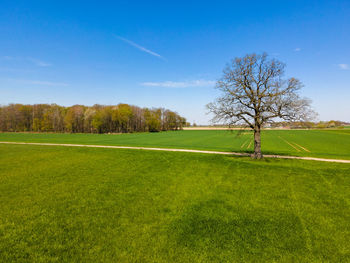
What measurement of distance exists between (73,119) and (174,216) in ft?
361

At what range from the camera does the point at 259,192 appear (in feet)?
39.5

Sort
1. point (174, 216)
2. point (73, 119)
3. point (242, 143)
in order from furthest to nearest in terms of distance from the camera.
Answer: point (73, 119)
point (242, 143)
point (174, 216)

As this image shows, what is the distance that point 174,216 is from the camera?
8.89 m

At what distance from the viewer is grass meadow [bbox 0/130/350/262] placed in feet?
21.1

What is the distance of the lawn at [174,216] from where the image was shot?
6.42 meters

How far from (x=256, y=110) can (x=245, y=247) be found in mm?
17239

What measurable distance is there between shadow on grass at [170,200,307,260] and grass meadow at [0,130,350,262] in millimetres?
44

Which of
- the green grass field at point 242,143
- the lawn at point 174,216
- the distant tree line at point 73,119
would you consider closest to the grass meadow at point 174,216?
the lawn at point 174,216

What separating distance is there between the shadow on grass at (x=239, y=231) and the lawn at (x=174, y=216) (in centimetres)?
4

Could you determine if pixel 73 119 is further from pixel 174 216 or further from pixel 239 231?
pixel 239 231

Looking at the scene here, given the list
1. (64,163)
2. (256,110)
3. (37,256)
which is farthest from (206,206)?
(64,163)

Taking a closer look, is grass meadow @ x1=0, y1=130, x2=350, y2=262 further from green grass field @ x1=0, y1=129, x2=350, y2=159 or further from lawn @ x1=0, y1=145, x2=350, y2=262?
green grass field @ x1=0, y1=129, x2=350, y2=159

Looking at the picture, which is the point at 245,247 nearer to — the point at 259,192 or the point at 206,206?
the point at 206,206

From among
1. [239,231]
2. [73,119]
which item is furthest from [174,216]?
[73,119]
